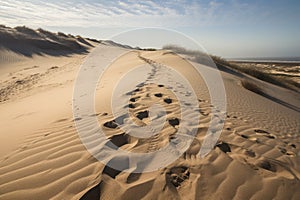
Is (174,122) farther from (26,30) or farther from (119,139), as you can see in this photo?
(26,30)

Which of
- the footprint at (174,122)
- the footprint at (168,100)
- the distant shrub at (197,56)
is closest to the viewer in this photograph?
the footprint at (174,122)

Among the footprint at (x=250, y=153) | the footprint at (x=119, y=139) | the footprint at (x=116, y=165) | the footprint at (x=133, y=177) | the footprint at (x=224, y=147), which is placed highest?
the footprint at (x=119, y=139)

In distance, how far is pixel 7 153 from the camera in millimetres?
2879

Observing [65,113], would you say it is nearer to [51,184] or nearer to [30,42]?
[51,184]

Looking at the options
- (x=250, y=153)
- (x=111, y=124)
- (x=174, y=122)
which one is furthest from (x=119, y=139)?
(x=250, y=153)


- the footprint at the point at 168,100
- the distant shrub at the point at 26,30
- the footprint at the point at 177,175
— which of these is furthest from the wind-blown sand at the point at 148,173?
the distant shrub at the point at 26,30

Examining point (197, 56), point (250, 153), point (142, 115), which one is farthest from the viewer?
point (197, 56)

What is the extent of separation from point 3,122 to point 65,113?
154 cm

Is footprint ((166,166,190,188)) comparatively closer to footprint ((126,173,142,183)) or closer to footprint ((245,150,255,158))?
footprint ((126,173,142,183))

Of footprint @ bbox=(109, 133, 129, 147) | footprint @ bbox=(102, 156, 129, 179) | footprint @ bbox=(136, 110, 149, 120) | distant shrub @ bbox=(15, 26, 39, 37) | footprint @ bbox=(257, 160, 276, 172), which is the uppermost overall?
distant shrub @ bbox=(15, 26, 39, 37)

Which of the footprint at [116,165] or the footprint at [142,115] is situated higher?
the footprint at [142,115]

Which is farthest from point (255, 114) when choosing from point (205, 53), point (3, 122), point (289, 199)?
point (205, 53)

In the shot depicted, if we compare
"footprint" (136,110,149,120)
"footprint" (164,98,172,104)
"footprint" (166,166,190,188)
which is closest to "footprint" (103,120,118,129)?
"footprint" (136,110,149,120)

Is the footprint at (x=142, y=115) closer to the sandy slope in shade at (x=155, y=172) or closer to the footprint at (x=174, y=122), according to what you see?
the sandy slope in shade at (x=155, y=172)
